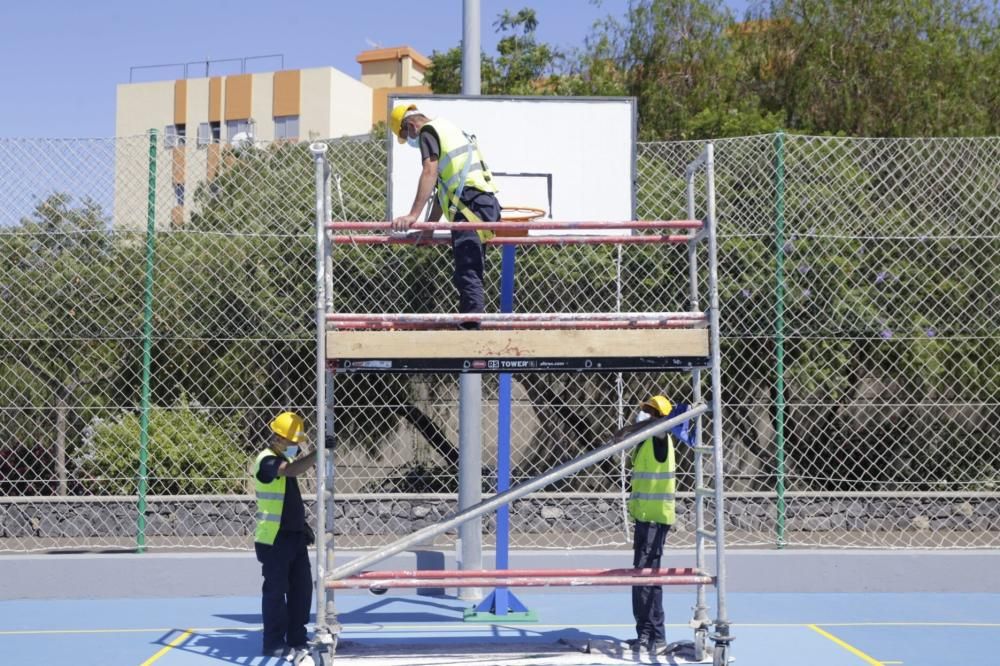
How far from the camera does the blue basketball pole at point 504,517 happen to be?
27.6 feet

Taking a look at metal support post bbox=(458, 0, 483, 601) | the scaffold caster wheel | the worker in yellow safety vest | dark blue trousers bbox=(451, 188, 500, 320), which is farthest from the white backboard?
the scaffold caster wheel

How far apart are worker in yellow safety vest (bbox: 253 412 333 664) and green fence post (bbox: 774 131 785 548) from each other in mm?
4188

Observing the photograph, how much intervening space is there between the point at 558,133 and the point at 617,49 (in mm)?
9178

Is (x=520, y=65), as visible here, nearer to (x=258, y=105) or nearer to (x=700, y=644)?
(x=700, y=644)

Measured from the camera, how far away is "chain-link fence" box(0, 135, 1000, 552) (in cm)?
970

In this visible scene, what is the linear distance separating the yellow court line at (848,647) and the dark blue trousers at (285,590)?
12.1ft

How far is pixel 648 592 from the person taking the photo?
7.29 meters

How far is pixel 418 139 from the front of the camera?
22.7ft

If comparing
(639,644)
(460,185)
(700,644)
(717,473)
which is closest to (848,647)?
(700,644)

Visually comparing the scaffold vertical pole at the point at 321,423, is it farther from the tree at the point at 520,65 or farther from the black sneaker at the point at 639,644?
the tree at the point at 520,65

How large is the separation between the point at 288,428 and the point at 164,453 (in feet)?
9.19

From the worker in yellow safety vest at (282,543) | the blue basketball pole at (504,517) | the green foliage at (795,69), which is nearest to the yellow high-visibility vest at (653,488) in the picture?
the blue basketball pole at (504,517)

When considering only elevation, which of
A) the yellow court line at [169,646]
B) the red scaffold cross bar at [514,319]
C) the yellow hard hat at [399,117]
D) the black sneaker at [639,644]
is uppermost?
the yellow hard hat at [399,117]

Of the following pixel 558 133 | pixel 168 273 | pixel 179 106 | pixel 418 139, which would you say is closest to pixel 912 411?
pixel 558 133
